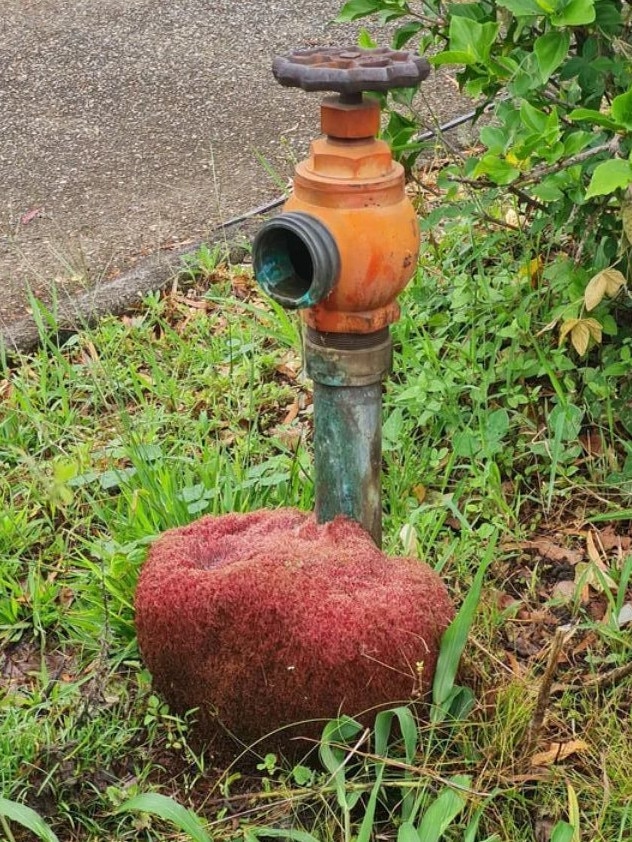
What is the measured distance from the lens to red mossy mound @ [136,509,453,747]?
163cm

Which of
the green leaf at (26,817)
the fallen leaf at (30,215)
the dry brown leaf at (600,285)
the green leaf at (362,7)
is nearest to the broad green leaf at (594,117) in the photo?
the dry brown leaf at (600,285)

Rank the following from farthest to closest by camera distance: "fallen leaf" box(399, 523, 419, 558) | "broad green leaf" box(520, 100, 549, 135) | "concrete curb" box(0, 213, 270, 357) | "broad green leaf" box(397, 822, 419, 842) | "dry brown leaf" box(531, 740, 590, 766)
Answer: "concrete curb" box(0, 213, 270, 357) → "fallen leaf" box(399, 523, 419, 558) → "broad green leaf" box(520, 100, 549, 135) → "dry brown leaf" box(531, 740, 590, 766) → "broad green leaf" box(397, 822, 419, 842)

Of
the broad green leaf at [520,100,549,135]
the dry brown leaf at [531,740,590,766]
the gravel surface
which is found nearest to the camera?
the dry brown leaf at [531,740,590,766]

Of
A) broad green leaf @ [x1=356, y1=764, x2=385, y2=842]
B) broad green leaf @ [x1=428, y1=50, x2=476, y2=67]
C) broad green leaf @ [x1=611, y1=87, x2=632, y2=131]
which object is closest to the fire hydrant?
broad green leaf @ [x1=428, y1=50, x2=476, y2=67]

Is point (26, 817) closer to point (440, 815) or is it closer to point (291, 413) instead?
point (440, 815)

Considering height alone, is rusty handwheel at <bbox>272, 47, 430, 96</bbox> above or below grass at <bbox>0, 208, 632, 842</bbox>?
above

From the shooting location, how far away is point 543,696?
1560 mm

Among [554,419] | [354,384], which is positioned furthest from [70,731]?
[554,419]

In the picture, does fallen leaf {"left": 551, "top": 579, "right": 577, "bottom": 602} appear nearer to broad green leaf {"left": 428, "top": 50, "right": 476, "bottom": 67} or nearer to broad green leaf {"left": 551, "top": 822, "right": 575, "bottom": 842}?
broad green leaf {"left": 551, "top": 822, "right": 575, "bottom": 842}

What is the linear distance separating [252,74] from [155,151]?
0.92 meters

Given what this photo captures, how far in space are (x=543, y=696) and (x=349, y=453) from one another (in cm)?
51

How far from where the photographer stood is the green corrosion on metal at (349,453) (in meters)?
1.74

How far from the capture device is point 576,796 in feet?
5.23

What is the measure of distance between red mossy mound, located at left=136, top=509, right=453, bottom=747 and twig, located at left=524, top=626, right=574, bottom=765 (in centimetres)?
18
